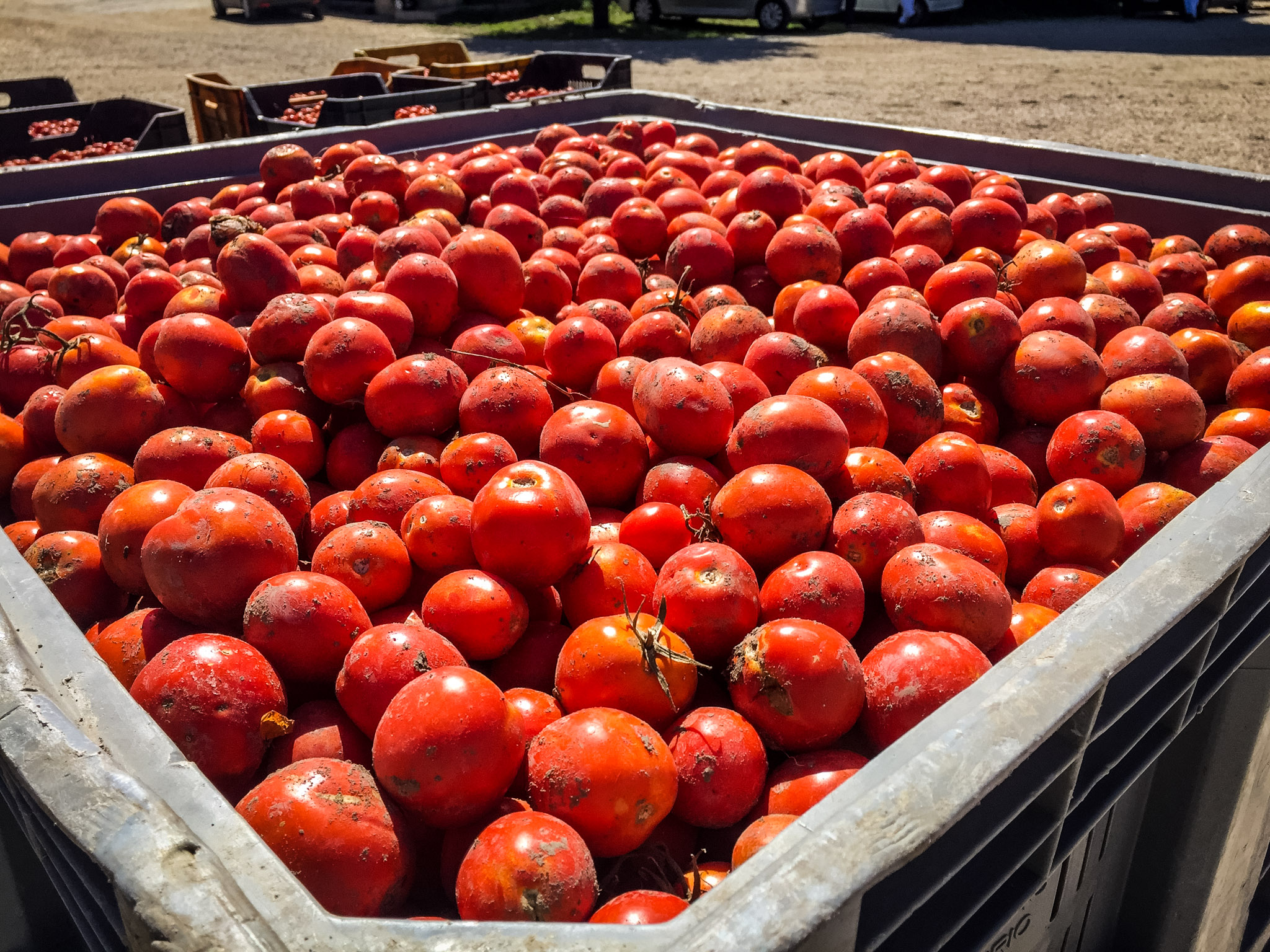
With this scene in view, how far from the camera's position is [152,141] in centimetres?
604

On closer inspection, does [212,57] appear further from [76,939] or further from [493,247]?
[76,939]

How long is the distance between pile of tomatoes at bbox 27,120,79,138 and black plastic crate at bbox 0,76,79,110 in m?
1.64

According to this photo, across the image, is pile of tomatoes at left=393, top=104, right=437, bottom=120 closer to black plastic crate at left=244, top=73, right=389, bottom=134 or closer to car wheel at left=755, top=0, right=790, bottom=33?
black plastic crate at left=244, top=73, right=389, bottom=134

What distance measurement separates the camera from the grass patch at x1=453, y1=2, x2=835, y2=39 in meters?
23.2

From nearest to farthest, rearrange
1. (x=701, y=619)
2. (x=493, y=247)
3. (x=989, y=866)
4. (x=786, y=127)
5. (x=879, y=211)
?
(x=989, y=866) → (x=701, y=619) → (x=493, y=247) → (x=879, y=211) → (x=786, y=127)

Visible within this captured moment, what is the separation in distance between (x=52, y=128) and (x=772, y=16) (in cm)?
2072

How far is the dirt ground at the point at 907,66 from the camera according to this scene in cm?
1259

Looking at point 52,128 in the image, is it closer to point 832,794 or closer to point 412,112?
point 412,112

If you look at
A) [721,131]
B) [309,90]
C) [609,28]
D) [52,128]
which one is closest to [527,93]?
[309,90]

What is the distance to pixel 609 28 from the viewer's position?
23.9 m

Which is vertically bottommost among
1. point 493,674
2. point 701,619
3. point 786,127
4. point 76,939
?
point 76,939

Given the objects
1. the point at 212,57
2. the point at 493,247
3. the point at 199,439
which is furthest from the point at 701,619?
the point at 212,57

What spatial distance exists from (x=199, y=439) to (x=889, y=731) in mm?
1901

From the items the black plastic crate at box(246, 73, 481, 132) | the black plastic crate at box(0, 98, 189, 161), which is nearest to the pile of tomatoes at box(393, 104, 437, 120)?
the black plastic crate at box(246, 73, 481, 132)
